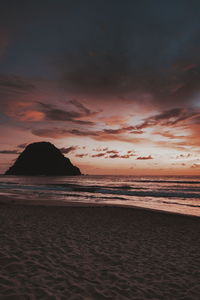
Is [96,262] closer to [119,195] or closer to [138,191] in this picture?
[119,195]

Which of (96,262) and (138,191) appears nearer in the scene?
(96,262)

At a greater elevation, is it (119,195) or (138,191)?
(138,191)

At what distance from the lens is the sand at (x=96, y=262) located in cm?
515

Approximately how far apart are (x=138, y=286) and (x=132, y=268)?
106cm

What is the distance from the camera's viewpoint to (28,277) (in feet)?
18.1

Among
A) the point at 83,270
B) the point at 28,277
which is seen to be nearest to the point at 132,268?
the point at 83,270

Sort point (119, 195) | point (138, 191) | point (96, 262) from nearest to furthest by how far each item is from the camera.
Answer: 1. point (96, 262)
2. point (119, 195)
3. point (138, 191)

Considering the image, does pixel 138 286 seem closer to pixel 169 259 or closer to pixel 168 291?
pixel 168 291

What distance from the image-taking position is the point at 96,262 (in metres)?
6.86

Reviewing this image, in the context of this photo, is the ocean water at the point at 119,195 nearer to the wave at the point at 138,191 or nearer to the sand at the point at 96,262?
the wave at the point at 138,191

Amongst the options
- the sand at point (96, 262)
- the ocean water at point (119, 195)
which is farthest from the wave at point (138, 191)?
the sand at point (96, 262)

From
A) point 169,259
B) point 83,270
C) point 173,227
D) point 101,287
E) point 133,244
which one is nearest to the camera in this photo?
point 101,287

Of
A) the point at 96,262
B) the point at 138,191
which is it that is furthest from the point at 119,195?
the point at 96,262

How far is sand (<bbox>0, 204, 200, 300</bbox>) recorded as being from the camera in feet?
16.9
